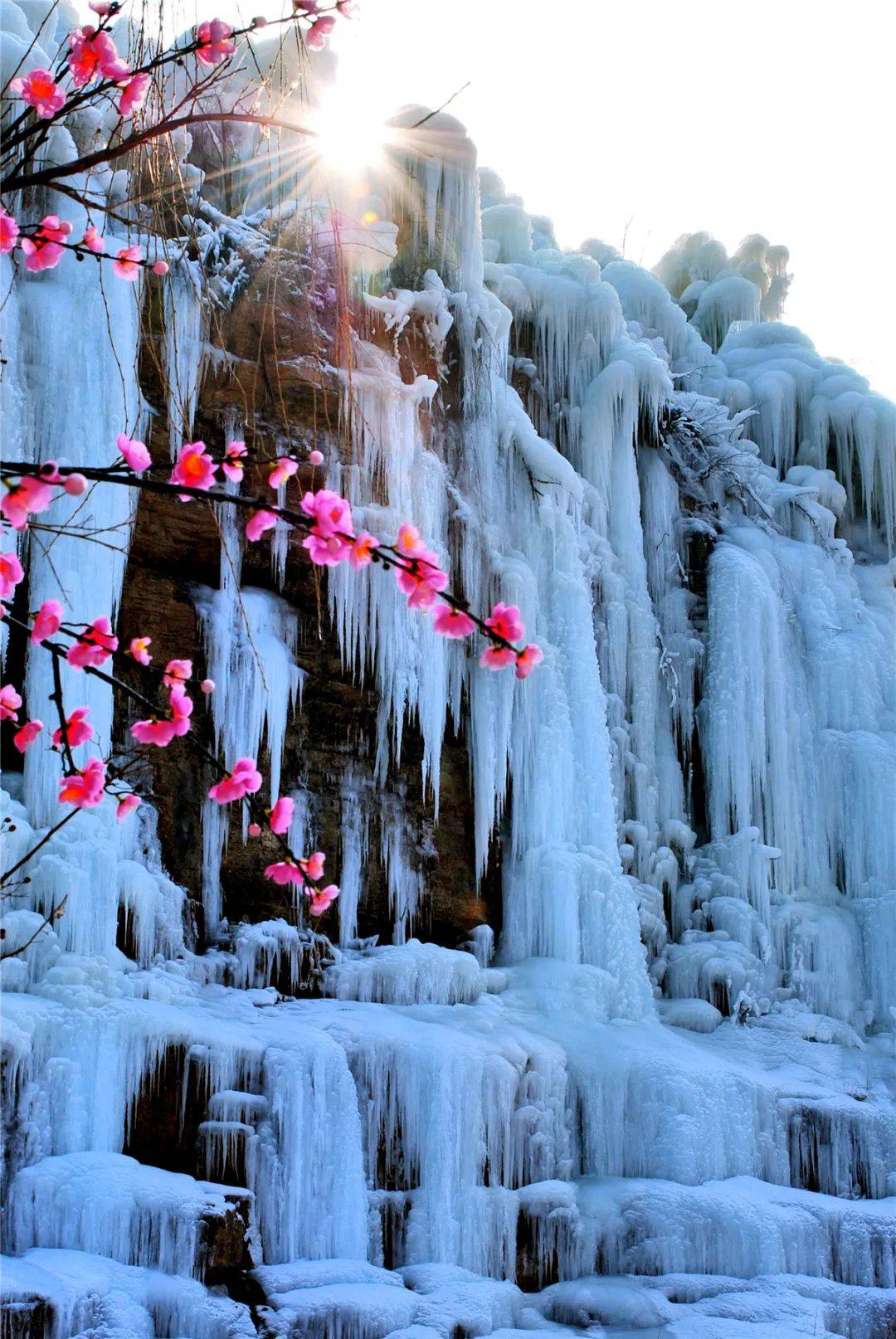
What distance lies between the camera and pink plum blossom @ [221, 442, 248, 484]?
2.09 meters

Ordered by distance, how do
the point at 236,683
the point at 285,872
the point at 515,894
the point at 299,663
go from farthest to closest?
the point at 515,894
the point at 299,663
the point at 236,683
the point at 285,872

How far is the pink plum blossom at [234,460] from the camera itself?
2088 millimetres

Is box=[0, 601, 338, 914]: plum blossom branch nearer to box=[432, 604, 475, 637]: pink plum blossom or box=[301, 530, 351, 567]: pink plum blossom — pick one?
box=[301, 530, 351, 567]: pink plum blossom

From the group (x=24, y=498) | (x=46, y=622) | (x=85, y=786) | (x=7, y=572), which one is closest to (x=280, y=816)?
(x=85, y=786)

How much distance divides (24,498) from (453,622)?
2.04ft

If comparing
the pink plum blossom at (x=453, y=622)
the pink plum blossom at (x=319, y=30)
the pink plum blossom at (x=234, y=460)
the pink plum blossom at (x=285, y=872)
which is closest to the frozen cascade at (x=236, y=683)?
the pink plum blossom at (x=319, y=30)

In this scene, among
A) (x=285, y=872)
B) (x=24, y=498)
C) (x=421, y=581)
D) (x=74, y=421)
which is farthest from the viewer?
(x=74, y=421)

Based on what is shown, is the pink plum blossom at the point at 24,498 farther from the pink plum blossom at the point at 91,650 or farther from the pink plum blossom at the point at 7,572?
the pink plum blossom at the point at 7,572

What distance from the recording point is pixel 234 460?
6.91 ft

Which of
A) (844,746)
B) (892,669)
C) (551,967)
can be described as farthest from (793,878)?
(551,967)

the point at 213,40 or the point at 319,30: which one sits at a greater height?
the point at 319,30

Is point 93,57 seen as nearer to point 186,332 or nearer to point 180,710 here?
point 180,710

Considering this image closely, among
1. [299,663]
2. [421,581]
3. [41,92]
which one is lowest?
[421,581]

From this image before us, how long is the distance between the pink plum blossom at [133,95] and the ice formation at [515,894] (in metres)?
0.96
